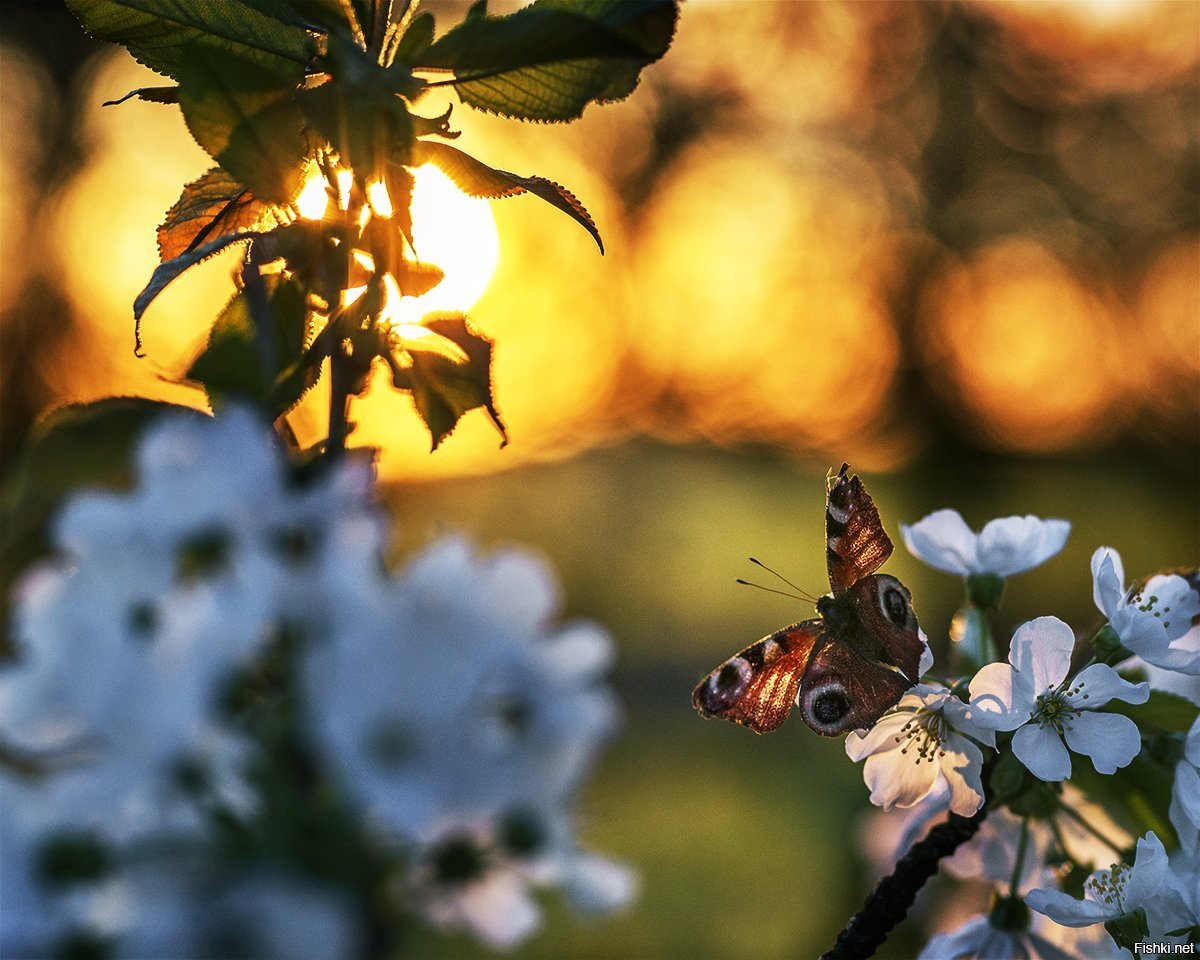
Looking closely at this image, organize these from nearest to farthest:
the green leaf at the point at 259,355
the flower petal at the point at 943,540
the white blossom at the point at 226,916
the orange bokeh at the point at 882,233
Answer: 1. the white blossom at the point at 226,916
2. the green leaf at the point at 259,355
3. the flower petal at the point at 943,540
4. the orange bokeh at the point at 882,233

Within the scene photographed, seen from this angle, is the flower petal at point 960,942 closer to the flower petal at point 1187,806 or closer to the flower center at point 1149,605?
the flower petal at point 1187,806

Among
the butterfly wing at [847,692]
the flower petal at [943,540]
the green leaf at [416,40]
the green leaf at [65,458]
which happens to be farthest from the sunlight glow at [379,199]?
the flower petal at [943,540]

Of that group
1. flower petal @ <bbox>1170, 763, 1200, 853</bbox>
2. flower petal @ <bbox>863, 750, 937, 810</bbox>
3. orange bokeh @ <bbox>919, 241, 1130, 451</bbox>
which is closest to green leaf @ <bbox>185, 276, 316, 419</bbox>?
flower petal @ <bbox>863, 750, 937, 810</bbox>

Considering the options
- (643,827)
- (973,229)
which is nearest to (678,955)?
(643,827)

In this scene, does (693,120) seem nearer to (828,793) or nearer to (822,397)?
(822,397)

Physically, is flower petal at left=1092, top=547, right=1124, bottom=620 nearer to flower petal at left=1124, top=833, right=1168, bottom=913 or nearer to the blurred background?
flower petal at left=1124, top=833, right=1168, bottom=913

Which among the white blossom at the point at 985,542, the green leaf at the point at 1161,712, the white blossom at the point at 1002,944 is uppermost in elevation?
the white blossom at the point at 985,542
